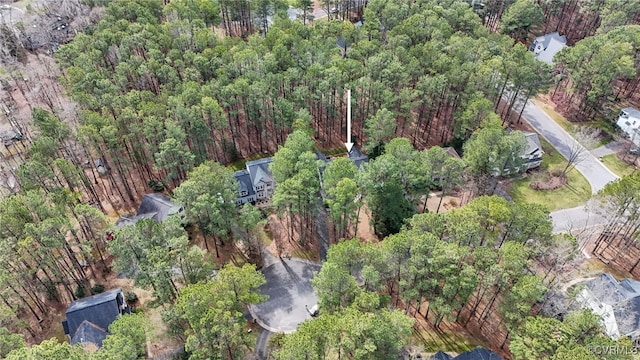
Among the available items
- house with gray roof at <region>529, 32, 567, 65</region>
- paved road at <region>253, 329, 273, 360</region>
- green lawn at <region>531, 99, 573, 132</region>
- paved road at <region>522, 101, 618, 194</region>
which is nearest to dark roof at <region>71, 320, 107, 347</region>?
paved road at <region>253, 329, 273, 360</region>

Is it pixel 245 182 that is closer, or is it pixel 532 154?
pixel 245 182

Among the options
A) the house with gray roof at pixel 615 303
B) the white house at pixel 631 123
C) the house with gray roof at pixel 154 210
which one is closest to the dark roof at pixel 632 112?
the white house at pixel 631 123

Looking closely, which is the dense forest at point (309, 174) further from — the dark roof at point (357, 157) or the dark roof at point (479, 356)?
the dark roof at point (479, 356)

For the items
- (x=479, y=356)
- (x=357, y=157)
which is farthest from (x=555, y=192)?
(x=479, y=356)

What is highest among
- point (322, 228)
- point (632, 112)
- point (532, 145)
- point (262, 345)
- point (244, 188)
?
point (632, 112)

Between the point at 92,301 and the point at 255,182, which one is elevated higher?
the point at 255,182

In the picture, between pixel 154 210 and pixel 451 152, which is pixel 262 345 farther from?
pixel 451 152

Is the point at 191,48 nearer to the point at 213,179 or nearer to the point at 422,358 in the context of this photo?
the point at 213,179

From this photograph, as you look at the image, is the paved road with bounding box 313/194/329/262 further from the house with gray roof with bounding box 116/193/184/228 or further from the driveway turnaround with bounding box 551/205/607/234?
the driveway turnaround with bounding box 551/205/607/234
